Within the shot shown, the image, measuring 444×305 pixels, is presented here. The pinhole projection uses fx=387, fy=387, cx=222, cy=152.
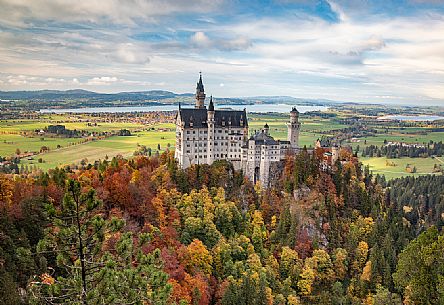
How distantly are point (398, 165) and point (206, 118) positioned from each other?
12813cm

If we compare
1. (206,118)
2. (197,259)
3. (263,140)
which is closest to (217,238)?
(197,259)

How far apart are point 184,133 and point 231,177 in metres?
14.0

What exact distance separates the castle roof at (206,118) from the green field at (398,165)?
308 feet

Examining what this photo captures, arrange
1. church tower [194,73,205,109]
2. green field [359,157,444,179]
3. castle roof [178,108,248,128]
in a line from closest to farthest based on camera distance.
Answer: castle roof [178,108,248,128] → church tower [194,73,205,109] → green field [359,157,444,179]

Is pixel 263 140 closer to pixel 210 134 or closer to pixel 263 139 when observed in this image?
pixel 263 139

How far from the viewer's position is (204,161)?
86.0 m

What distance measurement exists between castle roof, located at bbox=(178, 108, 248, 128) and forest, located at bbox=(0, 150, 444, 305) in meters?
9.57

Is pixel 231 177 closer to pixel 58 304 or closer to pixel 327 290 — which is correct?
pixel 327 290

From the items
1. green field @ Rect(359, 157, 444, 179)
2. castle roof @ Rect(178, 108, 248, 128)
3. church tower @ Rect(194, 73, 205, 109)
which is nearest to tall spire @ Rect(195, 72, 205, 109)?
church tower @ Rect(194, 73, 205, 109)

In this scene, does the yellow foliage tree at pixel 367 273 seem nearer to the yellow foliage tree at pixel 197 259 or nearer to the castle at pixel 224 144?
the castle at pixel 224 144

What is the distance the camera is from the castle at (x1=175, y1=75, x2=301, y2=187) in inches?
3339

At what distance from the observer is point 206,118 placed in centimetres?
8644

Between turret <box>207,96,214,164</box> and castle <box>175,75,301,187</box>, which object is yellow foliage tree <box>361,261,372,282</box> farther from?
turret <box>207,96,214,164</box>

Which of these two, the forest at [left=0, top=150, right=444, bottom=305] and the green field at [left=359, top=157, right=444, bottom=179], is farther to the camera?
the green field at [left=359, top=157, right=444, bottom=179]
